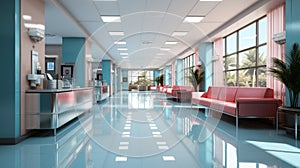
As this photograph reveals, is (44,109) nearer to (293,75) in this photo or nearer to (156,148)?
(156,148)

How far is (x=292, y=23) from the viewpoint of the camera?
15.6ft

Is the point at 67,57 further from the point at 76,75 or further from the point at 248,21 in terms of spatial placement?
the point at 248,21

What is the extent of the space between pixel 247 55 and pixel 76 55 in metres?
6.22

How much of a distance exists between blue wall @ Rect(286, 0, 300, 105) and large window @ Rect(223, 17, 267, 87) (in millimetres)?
1736

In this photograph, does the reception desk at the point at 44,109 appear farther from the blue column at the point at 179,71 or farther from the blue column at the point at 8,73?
the blue column at the point at 179,71

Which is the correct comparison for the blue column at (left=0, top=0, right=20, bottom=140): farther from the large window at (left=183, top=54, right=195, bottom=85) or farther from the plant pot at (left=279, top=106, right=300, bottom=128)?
the large window at (left=183, top=54, right=195, bottom=85)

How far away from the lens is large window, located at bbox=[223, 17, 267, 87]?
22.3 feet

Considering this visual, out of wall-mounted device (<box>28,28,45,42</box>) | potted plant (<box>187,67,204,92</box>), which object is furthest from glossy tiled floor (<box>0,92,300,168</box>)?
potted plant (<box>187,67,204,92</box>)

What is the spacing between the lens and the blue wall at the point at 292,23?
461 centimetres

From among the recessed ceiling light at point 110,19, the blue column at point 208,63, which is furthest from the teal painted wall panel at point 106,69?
the recessed ceiling light at point 110,19

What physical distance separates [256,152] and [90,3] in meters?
4.81

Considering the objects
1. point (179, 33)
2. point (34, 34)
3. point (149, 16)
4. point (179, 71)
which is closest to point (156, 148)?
→ point (34, 34)

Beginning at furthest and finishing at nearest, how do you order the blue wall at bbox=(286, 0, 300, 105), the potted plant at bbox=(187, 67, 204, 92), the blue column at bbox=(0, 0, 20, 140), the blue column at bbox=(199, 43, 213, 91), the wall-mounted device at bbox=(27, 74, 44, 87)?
the potted plant at bbox=(187, 67, 204, 92) → the blue column at bbox=(199, 43, 213, 91) → the blue wall at bbox=(286, 0, 300, 105) → the wall-mounted device at bbox=(27, 74, 44, 87) → the blue column at bbox=(0, 0, 20, 140)

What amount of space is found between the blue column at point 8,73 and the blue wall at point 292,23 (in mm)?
5170
